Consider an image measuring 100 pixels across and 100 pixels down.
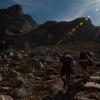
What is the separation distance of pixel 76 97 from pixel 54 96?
1.23m

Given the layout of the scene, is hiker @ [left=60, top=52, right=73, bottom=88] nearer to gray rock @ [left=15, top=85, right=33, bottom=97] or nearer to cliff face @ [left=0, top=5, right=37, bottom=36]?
gray rock @ [left=15, top=85, right=33, bottom=97]

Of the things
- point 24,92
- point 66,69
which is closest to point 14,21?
point 66,69

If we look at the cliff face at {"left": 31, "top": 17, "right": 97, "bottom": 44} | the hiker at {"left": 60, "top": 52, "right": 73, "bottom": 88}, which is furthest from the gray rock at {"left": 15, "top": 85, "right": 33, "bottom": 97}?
the cliff face at {"left": 31, "top": 17, "right": 97, "bottom": 44}

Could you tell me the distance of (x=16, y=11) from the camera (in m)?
170

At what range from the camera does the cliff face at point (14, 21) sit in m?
149

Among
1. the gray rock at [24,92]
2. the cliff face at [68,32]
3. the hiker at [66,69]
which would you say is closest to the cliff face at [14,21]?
the cliff face at [68,32]

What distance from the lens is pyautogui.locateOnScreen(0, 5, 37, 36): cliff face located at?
488 ft

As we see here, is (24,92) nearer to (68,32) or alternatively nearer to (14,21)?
(68,32)

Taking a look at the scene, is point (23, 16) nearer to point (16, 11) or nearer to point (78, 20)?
point (16, 11)

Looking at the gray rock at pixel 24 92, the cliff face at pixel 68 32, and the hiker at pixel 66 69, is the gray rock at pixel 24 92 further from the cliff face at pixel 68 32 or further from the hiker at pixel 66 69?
the cliff face at pixel 68 32

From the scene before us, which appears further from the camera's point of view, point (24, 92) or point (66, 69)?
point (66, 69)

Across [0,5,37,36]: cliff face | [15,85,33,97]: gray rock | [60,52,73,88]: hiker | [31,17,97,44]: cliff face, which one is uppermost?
[0,5,37,36]: cliff face

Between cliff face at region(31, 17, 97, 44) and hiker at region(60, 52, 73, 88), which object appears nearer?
hiker at region(60, 52, 73, 88)

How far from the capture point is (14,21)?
158 meters
